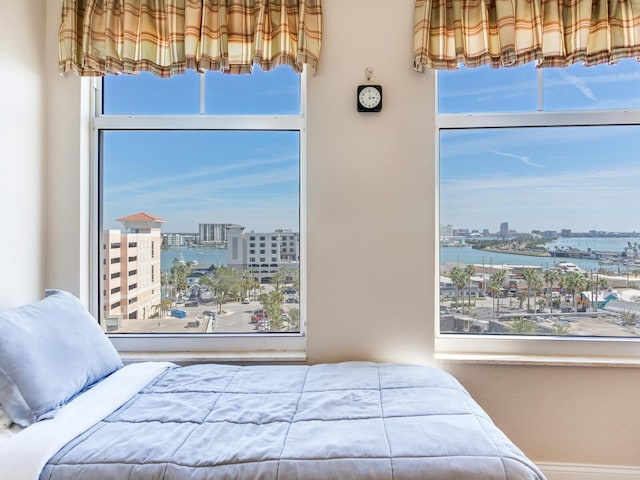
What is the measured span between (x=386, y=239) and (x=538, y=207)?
0.80 metres

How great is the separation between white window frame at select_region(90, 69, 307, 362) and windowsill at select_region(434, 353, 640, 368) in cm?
76

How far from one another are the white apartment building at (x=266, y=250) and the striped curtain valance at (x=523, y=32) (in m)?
1.04

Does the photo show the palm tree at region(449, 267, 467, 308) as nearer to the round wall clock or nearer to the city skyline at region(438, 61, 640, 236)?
the city skyline at region(438, 61, 640, 236)

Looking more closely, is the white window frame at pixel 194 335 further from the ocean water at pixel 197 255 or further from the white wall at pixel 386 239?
the ocean water at pixel 197 255

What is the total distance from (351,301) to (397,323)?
0.24m

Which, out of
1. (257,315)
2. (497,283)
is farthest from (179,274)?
(497,283)

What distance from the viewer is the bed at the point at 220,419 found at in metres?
1.00

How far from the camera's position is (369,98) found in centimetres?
186

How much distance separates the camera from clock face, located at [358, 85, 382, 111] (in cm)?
185

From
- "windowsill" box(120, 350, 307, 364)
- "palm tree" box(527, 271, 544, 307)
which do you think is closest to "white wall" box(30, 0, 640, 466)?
"windowsill" box(120, 350, 307, 364)

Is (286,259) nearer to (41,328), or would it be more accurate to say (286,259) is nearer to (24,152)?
(41,328)

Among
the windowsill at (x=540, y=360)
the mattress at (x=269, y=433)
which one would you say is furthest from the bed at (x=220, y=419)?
the windowsill at (x=540, y=360)

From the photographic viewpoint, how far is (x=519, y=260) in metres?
2.01

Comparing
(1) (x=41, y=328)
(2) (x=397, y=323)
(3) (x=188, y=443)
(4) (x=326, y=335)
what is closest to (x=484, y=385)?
(2) (x=397, y=323)
